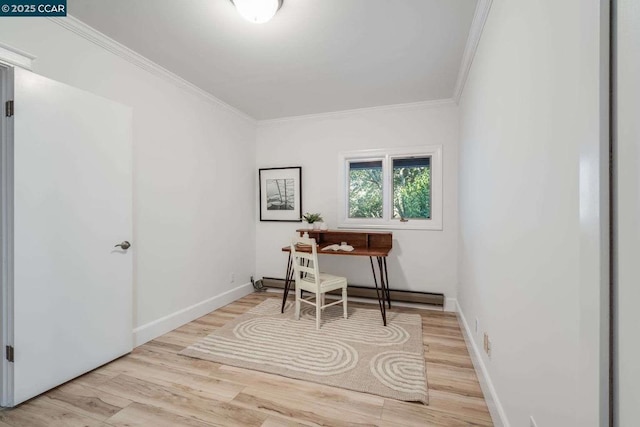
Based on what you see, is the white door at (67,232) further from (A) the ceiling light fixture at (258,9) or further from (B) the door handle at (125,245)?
(A) the ceiling light fixture at (258,9)

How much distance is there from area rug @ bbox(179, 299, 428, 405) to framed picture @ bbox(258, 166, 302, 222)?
4.85ft

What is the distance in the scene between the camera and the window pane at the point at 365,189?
153 inches

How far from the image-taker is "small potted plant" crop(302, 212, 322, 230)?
3826mm

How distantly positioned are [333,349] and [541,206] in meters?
2.00

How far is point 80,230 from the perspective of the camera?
6.72 ft

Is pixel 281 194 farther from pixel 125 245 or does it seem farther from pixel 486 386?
pixel 486 386

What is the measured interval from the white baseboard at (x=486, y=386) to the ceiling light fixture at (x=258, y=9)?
269 cm

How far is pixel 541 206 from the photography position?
104cm

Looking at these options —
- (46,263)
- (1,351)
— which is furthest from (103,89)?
(1,351)

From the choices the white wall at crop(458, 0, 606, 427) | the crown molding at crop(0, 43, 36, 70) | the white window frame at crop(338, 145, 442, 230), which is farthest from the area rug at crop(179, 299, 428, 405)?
the crown molding at crop(0, 43, 36, 70)

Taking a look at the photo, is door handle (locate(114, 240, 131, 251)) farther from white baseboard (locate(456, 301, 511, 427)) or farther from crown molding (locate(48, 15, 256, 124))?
white baseboard (locate(456, 301, 511, 427))

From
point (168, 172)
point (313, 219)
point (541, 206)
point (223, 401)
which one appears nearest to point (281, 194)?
point (313, 219)

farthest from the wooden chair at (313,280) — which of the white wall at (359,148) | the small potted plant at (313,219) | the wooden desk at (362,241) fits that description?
the white wall at (359,148)

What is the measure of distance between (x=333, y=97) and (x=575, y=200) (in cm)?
301
